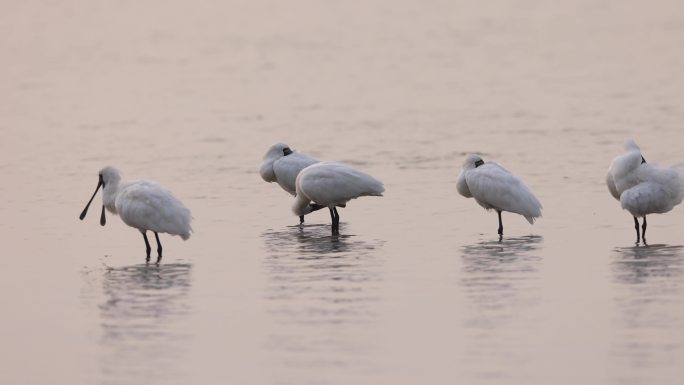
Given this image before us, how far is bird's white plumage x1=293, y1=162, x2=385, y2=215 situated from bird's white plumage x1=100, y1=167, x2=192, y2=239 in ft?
6.74

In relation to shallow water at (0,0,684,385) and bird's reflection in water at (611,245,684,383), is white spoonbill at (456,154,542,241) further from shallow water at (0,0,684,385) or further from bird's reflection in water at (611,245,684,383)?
bird's reflection in water at (611,245,684,383)

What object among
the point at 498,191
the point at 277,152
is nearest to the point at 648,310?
the point at 498,191

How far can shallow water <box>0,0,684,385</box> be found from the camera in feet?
36.5

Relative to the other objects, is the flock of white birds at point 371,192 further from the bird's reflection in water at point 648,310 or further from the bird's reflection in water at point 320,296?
the bird's reflection in water at point 648,310

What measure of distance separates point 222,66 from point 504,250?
25.6m

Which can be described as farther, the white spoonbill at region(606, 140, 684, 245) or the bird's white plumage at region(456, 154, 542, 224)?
the bird's white plumage at region(456, 154, 542, 224)

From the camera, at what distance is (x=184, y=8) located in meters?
58.6

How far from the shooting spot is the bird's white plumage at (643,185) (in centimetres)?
1589

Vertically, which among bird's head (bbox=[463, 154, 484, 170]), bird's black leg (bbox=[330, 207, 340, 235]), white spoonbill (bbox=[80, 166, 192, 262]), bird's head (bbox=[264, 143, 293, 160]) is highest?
bird's head (bbox=[264, 143, 293, 160])

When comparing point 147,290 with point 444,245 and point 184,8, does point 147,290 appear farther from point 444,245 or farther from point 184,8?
point 184,8

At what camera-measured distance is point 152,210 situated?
1546cm

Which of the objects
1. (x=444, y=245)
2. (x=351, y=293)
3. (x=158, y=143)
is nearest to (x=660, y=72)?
(x=158, y=143)

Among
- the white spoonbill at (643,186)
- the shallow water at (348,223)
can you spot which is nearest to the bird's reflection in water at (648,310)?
the shallow water at (348,223)

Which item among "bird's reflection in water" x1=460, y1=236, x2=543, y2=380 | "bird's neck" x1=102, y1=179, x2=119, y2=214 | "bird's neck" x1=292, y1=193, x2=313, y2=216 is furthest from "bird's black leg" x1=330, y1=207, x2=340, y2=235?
"bird's neck" x1=102, y1=179, x2=119, y2=214
